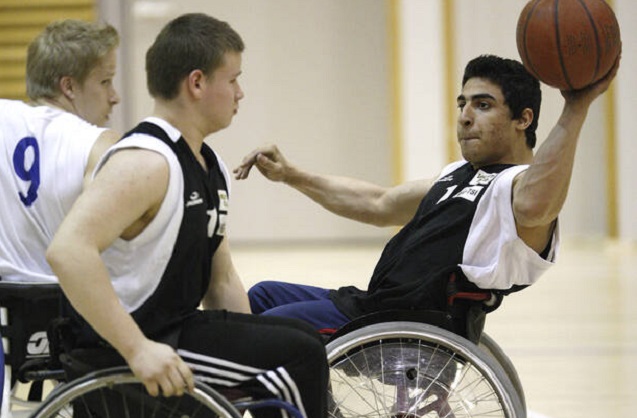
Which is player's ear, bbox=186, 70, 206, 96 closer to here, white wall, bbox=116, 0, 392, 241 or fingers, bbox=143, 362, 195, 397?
fingers, bbox=143, 362, 195, 397

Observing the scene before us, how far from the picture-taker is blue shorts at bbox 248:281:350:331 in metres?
2.40

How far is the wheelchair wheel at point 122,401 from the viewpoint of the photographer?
1646mm

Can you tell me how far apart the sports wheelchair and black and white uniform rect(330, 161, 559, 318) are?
50 mm

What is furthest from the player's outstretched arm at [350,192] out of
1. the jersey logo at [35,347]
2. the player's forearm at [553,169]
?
the jersey logo at [35,347]

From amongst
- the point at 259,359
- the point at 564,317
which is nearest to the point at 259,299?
Answer: the point at 259,359

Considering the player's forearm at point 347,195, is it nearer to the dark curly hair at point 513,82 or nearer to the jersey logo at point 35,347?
the dark curly hair at point 513,82

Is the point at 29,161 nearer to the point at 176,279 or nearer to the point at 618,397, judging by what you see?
the point at 176,279

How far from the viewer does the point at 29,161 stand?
2301 millimetres

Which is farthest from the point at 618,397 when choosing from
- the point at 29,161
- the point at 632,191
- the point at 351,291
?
the point at 632,191

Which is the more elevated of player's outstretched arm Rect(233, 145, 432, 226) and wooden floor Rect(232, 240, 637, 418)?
player's outstretched arm Rect(233, 145, 432, 226)

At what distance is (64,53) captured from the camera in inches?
94.4

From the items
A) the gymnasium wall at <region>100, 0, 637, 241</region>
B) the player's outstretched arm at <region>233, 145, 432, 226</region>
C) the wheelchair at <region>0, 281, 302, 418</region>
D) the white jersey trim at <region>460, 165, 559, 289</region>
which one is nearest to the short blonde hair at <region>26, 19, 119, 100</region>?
the player's outstretched arm at <region>233, 145, 432, 226</region>

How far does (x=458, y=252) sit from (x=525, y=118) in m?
0.37

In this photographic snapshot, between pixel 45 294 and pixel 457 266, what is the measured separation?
0.91 meters
